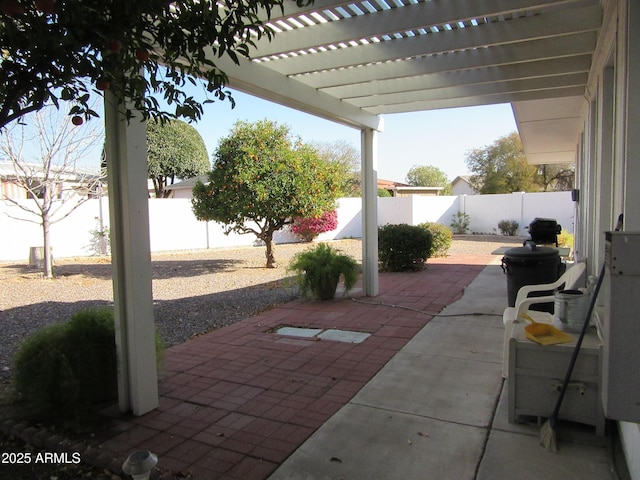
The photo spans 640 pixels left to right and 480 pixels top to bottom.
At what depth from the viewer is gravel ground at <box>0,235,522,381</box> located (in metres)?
6.35

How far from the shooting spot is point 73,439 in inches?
119

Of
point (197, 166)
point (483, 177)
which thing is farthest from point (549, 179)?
point (197, 166)

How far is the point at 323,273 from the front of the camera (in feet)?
24.1

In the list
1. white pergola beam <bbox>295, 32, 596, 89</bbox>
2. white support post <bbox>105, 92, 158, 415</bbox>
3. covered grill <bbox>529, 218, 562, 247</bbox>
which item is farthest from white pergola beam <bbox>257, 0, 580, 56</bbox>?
covered grill <bbox>529, 218, 562, 247</bbox>

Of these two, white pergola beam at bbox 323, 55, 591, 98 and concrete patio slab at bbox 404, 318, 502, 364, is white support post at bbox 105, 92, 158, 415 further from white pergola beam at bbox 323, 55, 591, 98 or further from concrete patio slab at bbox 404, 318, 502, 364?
white pergola beam at bbox 323, 55, 591, 98

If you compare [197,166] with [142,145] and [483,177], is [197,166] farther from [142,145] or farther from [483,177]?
[142,145]

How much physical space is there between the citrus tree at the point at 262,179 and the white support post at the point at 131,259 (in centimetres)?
723

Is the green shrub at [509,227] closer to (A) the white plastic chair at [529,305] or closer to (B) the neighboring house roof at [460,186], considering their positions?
(A) the white plastic chair at [529,305]

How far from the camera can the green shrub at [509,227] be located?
70.5ft

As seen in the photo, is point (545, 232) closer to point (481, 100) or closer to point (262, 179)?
point (481, 100)

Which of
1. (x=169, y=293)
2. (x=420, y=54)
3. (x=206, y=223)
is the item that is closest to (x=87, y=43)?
(x=420, y=54)

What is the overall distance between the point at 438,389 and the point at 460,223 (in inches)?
809

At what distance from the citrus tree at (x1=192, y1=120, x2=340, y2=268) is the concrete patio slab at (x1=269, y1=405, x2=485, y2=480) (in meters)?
7.87

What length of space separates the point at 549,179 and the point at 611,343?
3516cm
